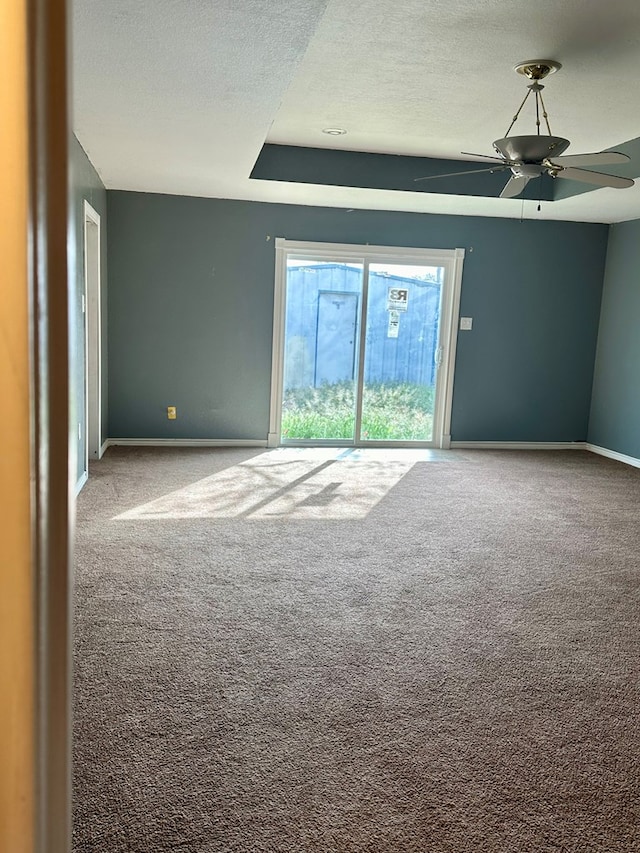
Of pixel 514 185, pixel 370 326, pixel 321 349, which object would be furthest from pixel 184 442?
pixel 514 185

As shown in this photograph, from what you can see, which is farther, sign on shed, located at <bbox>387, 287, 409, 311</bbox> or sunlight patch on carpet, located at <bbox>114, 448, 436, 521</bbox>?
sign on shed, located at <bbox>387, 287, 409, 311</bbox>

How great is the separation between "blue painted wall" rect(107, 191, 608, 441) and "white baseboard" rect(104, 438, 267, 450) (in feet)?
0.16

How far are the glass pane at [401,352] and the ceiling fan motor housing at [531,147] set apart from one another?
3.35 meters

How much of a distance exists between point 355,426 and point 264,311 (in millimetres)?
1444

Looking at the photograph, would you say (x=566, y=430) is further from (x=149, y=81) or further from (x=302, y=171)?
(x=149, y=81)

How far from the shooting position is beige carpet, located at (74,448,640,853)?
1.88m

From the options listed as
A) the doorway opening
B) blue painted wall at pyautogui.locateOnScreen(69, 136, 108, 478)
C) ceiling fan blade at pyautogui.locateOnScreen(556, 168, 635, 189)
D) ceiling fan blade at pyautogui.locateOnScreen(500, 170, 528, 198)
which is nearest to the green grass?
the doorway opening

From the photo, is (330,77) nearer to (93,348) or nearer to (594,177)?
(594,177)

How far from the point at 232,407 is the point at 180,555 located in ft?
10.3

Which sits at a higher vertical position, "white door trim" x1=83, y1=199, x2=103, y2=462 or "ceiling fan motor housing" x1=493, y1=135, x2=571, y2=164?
"ceiling fan motor housing" x1=493, y1=135, x2=571, y2=164

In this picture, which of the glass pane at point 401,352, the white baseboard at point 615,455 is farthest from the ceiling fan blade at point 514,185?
the white baseboard at point 615,455

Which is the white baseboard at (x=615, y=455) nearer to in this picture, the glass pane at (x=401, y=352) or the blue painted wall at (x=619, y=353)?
the blue painted wall at (x=619, y=353)

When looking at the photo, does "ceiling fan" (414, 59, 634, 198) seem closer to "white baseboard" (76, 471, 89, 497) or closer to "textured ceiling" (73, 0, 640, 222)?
"textured ceiling" (73, 0, 640, 222)

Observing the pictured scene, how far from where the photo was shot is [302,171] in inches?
220
